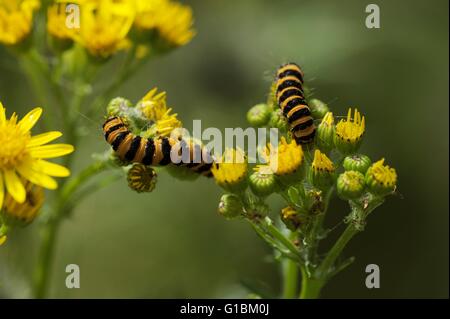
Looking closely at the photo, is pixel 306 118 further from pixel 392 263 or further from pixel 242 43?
pixel 242 43

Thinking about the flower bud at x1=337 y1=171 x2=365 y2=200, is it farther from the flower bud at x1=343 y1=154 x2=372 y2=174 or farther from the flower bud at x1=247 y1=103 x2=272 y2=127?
the flower bud at x1=247 y1=103 x2=272 y2=127

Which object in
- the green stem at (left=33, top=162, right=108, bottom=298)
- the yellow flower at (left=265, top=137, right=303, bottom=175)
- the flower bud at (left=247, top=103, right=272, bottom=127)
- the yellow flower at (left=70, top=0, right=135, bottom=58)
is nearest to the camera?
the yellow flower at (left=265, top=137, right=303, bottom=175)

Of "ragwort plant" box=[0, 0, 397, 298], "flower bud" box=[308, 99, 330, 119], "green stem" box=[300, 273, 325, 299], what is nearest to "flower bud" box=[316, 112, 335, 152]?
"ragwort plant" box=[0, 0, 397, 298]

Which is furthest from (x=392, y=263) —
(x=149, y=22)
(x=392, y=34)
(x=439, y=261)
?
(x=149, y=22)

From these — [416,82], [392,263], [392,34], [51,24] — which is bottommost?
[392,263]

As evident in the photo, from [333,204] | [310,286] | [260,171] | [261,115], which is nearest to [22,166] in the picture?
[260,171]
